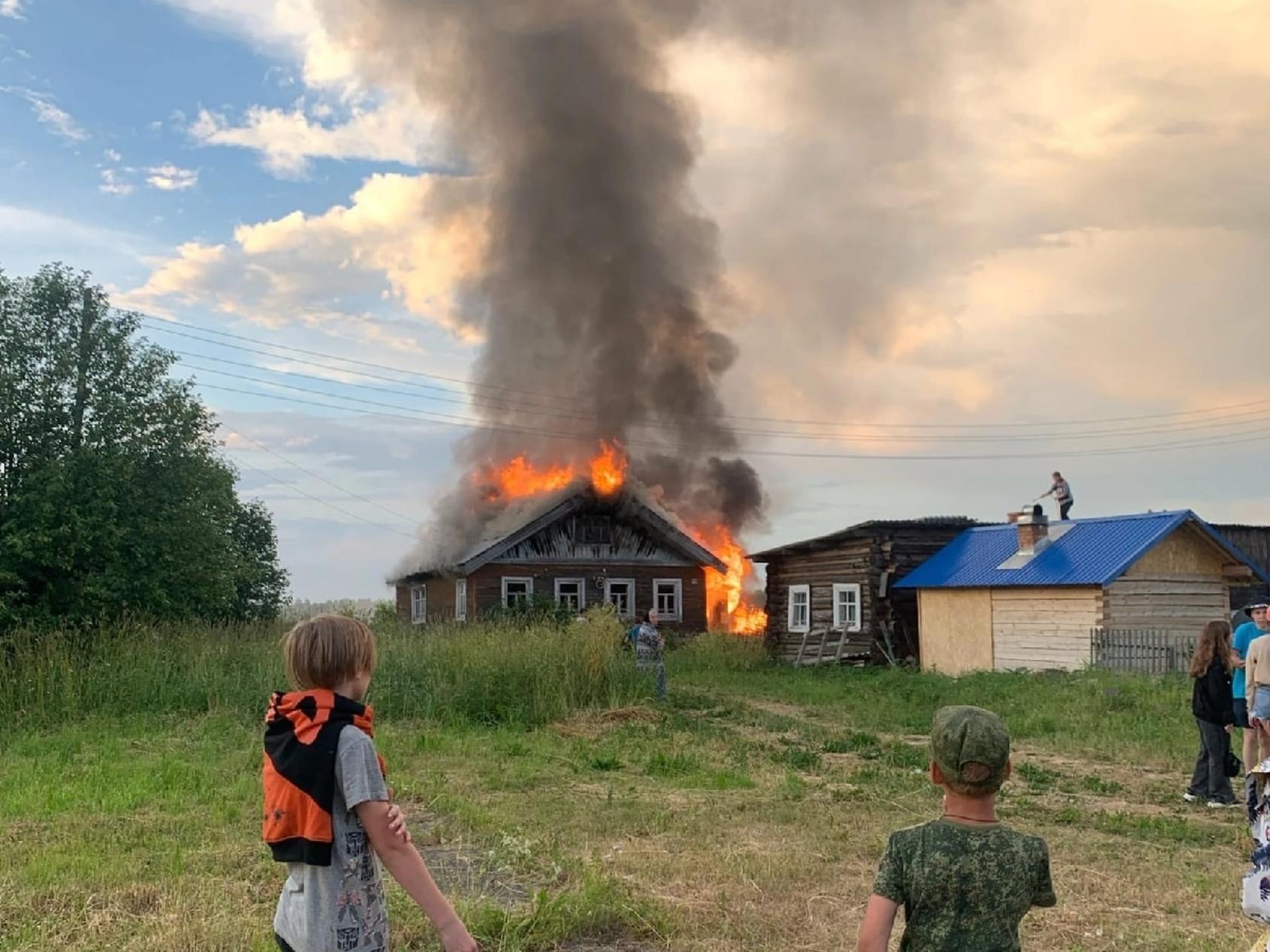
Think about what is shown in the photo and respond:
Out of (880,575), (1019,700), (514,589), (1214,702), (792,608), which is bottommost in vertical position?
(1019,700)

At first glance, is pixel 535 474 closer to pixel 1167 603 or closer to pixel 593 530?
pixel 593 530

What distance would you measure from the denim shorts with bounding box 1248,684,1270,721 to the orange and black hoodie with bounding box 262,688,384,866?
8.74 meters

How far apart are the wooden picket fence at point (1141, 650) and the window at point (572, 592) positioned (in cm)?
1676

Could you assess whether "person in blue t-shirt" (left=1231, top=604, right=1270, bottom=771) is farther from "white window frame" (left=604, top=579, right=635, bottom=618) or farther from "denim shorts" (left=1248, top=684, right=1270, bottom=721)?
"white window frame" (left=604, top=579, right=635, bottom=618)

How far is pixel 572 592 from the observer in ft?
117

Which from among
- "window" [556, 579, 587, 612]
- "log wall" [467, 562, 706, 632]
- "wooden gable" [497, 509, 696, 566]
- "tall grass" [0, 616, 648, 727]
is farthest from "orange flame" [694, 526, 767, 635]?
"tall grass" [0, 616, 648, 727]

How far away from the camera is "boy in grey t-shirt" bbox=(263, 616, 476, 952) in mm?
2865

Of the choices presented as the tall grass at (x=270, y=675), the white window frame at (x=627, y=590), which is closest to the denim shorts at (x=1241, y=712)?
the tall grass at (x=270, y=675)

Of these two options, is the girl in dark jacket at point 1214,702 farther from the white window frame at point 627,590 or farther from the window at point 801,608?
the white window frame at point 627,590

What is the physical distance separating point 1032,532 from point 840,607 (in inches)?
245

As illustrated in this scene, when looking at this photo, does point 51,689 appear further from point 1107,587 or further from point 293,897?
point 1107,587

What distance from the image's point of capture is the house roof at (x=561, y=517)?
34.7 metres

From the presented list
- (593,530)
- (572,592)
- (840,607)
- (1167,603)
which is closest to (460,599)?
(572,592)

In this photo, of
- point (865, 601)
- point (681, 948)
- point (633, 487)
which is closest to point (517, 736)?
point (681, 948)
